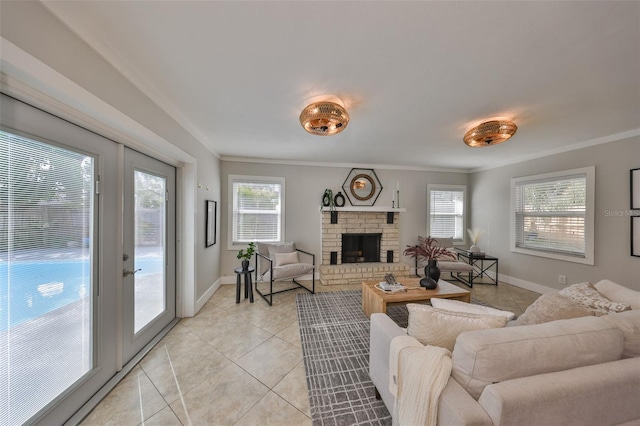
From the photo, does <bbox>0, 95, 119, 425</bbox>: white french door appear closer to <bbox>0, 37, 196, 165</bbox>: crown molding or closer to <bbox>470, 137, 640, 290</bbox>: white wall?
<bbox>0, 37, 196, 165</bbox>: crown molding

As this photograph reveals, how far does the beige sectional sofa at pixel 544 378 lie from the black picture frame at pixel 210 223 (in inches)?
130

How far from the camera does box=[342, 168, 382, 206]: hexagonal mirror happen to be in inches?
182

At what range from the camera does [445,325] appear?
4.02 feet

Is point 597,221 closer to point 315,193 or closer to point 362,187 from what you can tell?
point 362,187

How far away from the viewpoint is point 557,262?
3496 mm

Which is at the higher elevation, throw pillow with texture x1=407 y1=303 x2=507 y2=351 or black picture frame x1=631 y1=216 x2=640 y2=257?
black picture frame x1=631 y1=216 x2=640 y2=257

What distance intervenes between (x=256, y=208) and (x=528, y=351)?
401 centimetres

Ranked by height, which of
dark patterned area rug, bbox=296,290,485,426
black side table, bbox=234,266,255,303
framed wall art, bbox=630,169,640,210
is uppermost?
framed wall art, bbox=630,169,640,210

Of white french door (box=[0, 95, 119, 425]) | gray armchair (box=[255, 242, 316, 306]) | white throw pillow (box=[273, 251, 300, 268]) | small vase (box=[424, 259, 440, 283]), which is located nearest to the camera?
white french door (box=[0, 95, 119, 425])

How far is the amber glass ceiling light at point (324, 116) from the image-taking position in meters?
1.84

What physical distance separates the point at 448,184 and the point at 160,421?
5791 mm

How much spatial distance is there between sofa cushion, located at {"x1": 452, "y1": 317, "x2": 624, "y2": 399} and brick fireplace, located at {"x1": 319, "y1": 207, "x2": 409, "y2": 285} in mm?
3146

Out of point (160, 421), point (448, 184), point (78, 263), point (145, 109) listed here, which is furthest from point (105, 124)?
point (448, 184)

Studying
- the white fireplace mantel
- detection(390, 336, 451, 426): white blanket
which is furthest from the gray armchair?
detection(390, 336, 451, 426): white blanket
